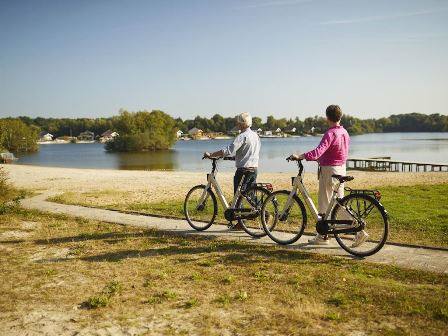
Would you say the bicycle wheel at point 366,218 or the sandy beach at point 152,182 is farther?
the sandy beach at point 152,182

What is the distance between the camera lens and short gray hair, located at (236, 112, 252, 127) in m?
7.91

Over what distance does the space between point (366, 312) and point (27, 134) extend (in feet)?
430

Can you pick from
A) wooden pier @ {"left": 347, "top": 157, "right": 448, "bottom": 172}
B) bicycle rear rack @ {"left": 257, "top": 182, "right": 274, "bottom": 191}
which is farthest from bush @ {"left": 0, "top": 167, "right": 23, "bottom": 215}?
wooden pier @ {"left": 347, "top": 157, "right": 448, "bottom": 172}

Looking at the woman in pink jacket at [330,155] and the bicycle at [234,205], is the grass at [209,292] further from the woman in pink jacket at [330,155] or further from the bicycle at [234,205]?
the woman in pink jacket at [330,155]

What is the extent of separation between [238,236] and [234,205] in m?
0.62

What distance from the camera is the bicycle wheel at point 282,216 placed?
7.18m

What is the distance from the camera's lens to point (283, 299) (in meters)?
4.74

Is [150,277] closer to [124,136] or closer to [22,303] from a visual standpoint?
[22,303]

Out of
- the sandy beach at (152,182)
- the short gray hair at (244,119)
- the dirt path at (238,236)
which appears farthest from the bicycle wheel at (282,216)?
the sandy beach at (152,182)

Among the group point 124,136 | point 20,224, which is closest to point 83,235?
point 20,224

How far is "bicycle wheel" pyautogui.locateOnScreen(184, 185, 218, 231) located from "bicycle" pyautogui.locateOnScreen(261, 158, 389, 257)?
1.49m

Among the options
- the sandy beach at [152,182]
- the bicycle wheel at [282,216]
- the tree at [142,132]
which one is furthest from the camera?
the tree at [142,132]

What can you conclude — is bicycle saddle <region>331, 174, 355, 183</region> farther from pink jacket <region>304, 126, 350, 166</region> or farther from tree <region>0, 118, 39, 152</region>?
tree <region>0, 118, 39, 152</region>

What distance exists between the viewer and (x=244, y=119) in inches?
311
